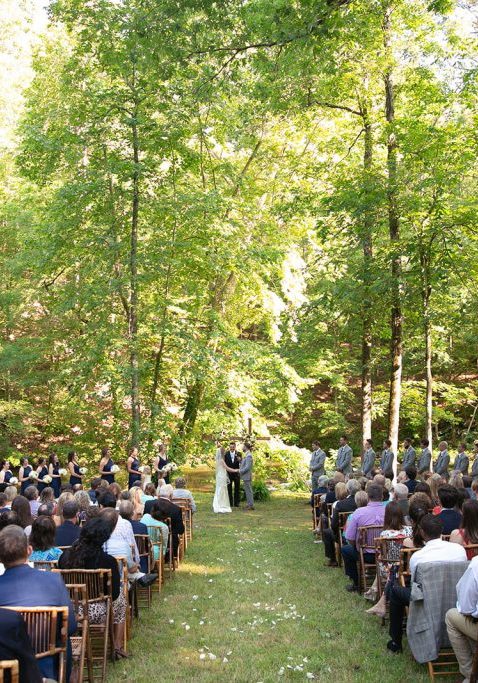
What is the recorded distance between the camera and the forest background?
551 inches

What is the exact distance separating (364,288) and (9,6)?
69.0 feet

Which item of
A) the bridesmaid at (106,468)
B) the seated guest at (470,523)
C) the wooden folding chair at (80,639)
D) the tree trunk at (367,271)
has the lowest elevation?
the wooden folding chair at (80,639)

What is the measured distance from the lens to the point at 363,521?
7797mm

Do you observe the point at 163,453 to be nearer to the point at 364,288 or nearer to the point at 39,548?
the point at 364,288

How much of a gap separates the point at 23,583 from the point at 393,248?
12.0m

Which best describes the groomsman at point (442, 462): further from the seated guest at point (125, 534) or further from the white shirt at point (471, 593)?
the white shirt at point (471, 593)

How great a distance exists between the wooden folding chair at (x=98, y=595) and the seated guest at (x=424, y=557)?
2394mm

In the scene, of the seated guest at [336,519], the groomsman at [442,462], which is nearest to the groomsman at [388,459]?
the groomsman at [442,462]

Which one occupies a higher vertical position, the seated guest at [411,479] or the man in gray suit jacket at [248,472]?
the seated guest at [411,479]

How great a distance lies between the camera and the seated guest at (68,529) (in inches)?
258

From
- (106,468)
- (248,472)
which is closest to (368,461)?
(248,472)

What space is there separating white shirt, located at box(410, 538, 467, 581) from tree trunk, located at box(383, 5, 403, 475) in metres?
9.01

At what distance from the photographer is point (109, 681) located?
5246 millimetres

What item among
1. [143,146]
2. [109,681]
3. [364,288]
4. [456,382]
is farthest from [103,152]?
[456,382]
